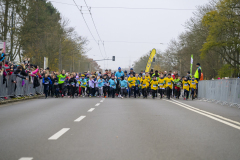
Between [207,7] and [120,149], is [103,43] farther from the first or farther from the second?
[120,149]

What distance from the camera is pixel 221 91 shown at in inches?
719

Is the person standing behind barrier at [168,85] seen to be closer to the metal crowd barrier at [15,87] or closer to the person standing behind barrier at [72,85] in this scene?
the person standing behind barrier at [72,85]

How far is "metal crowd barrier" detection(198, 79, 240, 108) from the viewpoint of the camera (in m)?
15.9

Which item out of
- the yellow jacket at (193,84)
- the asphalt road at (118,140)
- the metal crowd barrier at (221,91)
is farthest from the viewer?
the yellow jacket at (193,84)

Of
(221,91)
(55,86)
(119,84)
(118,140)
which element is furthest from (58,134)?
(119,84)

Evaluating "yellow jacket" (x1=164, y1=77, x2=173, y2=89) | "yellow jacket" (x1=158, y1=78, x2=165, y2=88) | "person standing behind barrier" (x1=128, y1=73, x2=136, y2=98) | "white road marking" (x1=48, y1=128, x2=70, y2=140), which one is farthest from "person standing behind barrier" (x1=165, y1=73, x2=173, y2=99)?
"white road marking" (x1=48, y1=128, x2=70, y2=140)

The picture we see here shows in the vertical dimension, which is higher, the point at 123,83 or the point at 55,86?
the point at 123,83

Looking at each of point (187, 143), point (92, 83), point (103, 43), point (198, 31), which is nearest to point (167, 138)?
point (187, 143)

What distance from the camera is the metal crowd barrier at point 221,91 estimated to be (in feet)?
52.0

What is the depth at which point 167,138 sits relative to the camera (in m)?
6.66

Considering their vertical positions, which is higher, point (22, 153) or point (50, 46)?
point (50, 46)

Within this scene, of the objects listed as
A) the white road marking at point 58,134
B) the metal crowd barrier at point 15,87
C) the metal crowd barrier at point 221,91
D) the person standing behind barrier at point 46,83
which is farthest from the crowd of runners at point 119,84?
the white road marking at point 58,134

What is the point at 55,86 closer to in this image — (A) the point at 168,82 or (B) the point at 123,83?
(B) the point at 123,83

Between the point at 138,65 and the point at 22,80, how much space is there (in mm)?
121188
